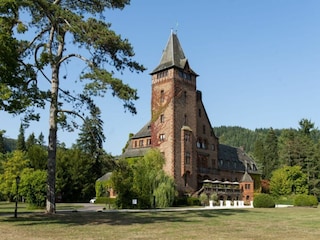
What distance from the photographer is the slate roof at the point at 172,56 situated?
56084 mm

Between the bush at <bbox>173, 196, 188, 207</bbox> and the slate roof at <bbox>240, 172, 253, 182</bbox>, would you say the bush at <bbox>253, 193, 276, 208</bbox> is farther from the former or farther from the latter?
the slate roof at <bbox>240, 172, 253, 182</bbox>

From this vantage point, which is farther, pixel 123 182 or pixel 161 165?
pixel 161 165

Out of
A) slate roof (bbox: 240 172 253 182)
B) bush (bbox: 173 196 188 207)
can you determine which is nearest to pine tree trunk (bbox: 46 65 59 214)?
bush (bbox: 173 196 188 207)

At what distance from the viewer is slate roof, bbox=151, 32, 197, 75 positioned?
5608 cm

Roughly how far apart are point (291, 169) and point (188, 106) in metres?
28.5

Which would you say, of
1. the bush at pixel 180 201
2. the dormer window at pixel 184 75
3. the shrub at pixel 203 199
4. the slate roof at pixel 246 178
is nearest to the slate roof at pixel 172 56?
the dormer window at pixel 184 75

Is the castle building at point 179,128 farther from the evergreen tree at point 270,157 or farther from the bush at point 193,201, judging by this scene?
the evergreen tree at point 270,157

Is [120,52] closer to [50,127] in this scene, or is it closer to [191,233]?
[50,127]

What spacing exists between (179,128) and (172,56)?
10370 mm

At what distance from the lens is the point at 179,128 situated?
55.2m

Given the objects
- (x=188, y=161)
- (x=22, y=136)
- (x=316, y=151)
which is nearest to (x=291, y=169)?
(x=316, y=151)

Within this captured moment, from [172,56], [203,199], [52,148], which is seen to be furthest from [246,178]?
[52,148]

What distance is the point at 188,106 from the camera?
5738cm

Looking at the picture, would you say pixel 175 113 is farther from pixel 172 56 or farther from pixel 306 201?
pixel 306 201
